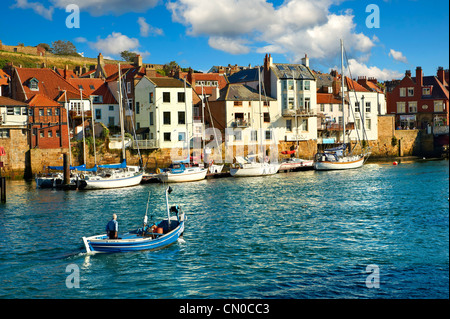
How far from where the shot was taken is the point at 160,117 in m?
78.4

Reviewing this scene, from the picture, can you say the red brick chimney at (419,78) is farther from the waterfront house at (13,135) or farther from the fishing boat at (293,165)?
the waterfront house at (13,135)

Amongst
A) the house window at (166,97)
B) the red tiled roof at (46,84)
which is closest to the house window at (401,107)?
the house window at (166,97)

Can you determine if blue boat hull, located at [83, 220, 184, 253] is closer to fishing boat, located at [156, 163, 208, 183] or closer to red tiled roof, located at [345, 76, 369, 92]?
fishing boat, located at [156, 163, 208, 183]

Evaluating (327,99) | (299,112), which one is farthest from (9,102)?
(327,99)

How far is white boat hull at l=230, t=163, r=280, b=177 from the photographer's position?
7081 centimetres

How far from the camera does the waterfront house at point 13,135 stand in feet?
231

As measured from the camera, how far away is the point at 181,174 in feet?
215

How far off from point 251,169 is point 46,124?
29.3 meters

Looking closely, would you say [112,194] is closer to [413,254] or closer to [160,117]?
[160,117]

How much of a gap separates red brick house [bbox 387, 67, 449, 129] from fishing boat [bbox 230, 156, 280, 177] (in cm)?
4127

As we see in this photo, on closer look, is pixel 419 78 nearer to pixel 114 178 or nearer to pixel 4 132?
pixel 114 178

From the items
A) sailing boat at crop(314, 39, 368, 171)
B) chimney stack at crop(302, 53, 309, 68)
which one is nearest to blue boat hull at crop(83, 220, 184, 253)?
sailing boat at crop(314, 39, 368, 171)

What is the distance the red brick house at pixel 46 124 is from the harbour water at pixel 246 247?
19.9 metres
